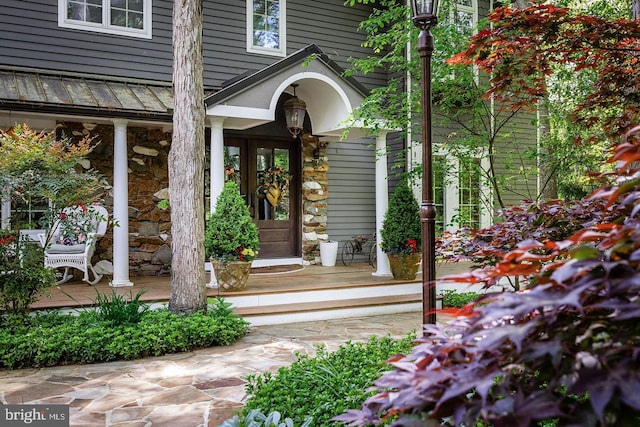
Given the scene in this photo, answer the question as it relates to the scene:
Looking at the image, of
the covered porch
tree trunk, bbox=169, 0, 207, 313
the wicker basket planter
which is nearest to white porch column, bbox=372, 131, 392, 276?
the covered porch

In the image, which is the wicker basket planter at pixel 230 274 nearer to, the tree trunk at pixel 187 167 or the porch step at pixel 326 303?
the porch step at pixel 326 303

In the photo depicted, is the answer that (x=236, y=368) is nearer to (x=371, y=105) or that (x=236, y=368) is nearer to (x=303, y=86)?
(x=371, y=105)

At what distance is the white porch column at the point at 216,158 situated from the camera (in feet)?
21.3

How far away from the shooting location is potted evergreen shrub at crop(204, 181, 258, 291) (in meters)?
6.08

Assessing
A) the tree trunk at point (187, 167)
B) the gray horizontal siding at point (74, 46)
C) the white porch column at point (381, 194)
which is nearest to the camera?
the tree trunk at point (187, 167)

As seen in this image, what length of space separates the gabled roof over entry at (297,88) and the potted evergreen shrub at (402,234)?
138cm

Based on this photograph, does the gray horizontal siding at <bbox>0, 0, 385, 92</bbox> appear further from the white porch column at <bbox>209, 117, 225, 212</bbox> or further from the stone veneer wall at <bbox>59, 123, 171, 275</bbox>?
the white porch column at <bbox>209, 117, 225, 212</bbox>

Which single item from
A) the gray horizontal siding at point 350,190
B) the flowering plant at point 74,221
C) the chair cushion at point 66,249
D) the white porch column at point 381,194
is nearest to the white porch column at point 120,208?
the chair cushion at point 66,249

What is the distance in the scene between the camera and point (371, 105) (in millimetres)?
6664

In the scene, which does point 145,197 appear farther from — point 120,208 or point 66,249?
point 66,249

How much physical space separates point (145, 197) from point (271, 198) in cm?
208

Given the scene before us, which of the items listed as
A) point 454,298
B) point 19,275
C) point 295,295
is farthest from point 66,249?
point 454,298

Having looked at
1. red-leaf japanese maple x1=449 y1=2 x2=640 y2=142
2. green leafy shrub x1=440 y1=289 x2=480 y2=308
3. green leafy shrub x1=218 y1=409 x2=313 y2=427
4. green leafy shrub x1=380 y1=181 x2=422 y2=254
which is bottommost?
green leafy shrub x1=440 y1=289 x2=480 y2=308

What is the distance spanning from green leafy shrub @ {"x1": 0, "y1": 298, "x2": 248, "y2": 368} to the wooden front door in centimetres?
349
